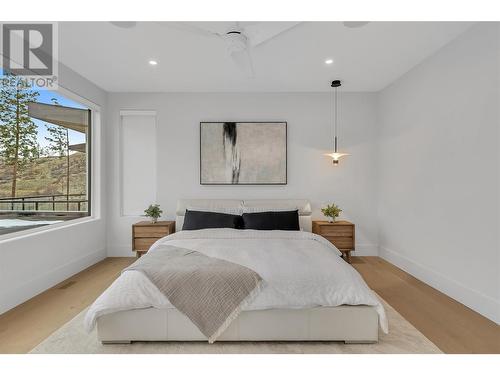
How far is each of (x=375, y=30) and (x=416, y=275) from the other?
2916 mm

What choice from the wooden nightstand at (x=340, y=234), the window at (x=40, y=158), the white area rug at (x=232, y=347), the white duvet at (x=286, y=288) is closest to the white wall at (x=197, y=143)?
the wooden nightstand at (x=340, y=234)

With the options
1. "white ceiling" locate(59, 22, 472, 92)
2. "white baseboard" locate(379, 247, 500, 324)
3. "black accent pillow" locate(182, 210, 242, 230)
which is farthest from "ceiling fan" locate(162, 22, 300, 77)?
"white baseboard" locate(379, 247, 500, 324)

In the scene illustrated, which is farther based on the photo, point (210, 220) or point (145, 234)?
point (145, 234)

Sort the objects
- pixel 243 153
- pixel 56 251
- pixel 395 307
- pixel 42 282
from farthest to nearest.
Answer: pixel 243 153 < pixel 56 251 < pixel 42 282 < pixel 395 307

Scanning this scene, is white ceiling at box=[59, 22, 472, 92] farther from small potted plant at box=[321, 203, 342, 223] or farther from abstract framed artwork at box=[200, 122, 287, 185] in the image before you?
small potted plant at box=[321, 203, 342, 223]

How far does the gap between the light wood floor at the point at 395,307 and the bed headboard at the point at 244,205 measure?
108 cm

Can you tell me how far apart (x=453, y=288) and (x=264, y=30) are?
3.16 m

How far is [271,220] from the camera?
149 inches

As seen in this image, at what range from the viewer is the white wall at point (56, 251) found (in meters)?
2.74

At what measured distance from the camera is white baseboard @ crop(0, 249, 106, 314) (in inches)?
106

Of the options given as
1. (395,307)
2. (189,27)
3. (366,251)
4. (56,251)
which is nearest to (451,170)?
(395,307)

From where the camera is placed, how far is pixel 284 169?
4539 mm

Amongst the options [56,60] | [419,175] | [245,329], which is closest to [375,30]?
[419,175]

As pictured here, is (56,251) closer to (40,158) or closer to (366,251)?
(40,158)
